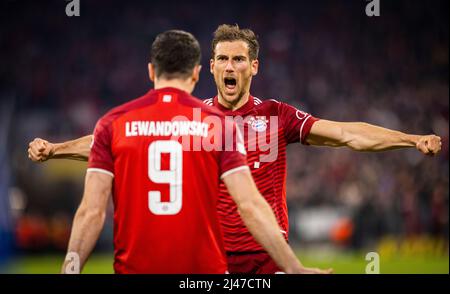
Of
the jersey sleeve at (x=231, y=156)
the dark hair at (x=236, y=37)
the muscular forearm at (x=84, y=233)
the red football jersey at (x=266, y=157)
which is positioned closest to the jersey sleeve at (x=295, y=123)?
the red football jersey at (x=266, y=157)

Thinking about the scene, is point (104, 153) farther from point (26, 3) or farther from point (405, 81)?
point (26, 3)

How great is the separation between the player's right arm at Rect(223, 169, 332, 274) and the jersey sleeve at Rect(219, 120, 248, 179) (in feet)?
0.27

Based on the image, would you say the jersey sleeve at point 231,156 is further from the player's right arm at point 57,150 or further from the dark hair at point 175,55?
the player's right arm at point 57,150

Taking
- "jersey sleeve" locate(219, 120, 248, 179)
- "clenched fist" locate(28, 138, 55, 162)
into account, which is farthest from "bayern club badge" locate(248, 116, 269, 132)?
"jersey sleeve" locate(219, 120, 248, 179)

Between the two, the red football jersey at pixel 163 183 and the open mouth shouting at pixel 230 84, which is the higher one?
the open mouth shouting at pixel 230 84

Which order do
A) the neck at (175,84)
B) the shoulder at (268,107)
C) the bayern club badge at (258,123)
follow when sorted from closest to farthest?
the neck at (175,84)
the bayern club badge at (258,123)
the shoulder at (268,107)

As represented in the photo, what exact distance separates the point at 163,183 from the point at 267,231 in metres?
0.73

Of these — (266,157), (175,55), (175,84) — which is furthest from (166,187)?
(266,157)

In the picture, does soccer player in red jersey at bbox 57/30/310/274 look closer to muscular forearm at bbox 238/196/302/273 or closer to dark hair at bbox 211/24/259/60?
muscular forearm at bbox 238/196/302/273

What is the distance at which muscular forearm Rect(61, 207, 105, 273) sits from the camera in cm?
471

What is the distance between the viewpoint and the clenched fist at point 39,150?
6301 mm

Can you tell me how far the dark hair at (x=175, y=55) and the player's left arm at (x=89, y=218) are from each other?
2.65ft

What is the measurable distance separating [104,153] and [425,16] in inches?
991
